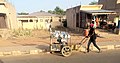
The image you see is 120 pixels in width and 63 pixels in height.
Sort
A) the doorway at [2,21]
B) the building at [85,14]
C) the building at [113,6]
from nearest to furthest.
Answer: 1. the building at [85,14]
2. the doorway at [2,21]
3. the building at [113,6]

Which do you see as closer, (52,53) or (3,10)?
(52,53)

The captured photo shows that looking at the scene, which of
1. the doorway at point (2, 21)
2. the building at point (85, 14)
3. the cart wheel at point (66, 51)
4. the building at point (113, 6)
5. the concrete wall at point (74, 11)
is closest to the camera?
the cart wheel at point (66, 51)

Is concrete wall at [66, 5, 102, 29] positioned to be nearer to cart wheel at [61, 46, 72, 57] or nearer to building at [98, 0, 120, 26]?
building at [98, 0, 120, 26]

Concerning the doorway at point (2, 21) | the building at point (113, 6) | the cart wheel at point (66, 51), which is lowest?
the cart wheel at point (66, 51)

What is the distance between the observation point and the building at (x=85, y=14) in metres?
27.4

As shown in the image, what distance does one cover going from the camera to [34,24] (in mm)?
40562

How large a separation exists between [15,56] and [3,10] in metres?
18.8

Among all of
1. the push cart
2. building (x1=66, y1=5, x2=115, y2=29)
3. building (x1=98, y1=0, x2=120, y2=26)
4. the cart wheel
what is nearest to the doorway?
building (x1=66, y1=5, x2=115, y2=29)

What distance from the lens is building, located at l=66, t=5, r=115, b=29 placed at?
2736 cm

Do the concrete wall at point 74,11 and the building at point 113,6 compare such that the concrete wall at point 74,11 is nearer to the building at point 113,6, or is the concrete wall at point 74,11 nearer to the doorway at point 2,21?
the building at point 113,6

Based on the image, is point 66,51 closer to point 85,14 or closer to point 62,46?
point 62,46

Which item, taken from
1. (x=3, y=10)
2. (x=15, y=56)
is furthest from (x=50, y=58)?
(x=3, y=10)

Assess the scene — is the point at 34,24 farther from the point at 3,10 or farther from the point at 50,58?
the point at 50,58

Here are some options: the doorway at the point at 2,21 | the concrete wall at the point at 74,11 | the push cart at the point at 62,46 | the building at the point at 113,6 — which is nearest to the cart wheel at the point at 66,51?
the push cart at the point at 62,46
